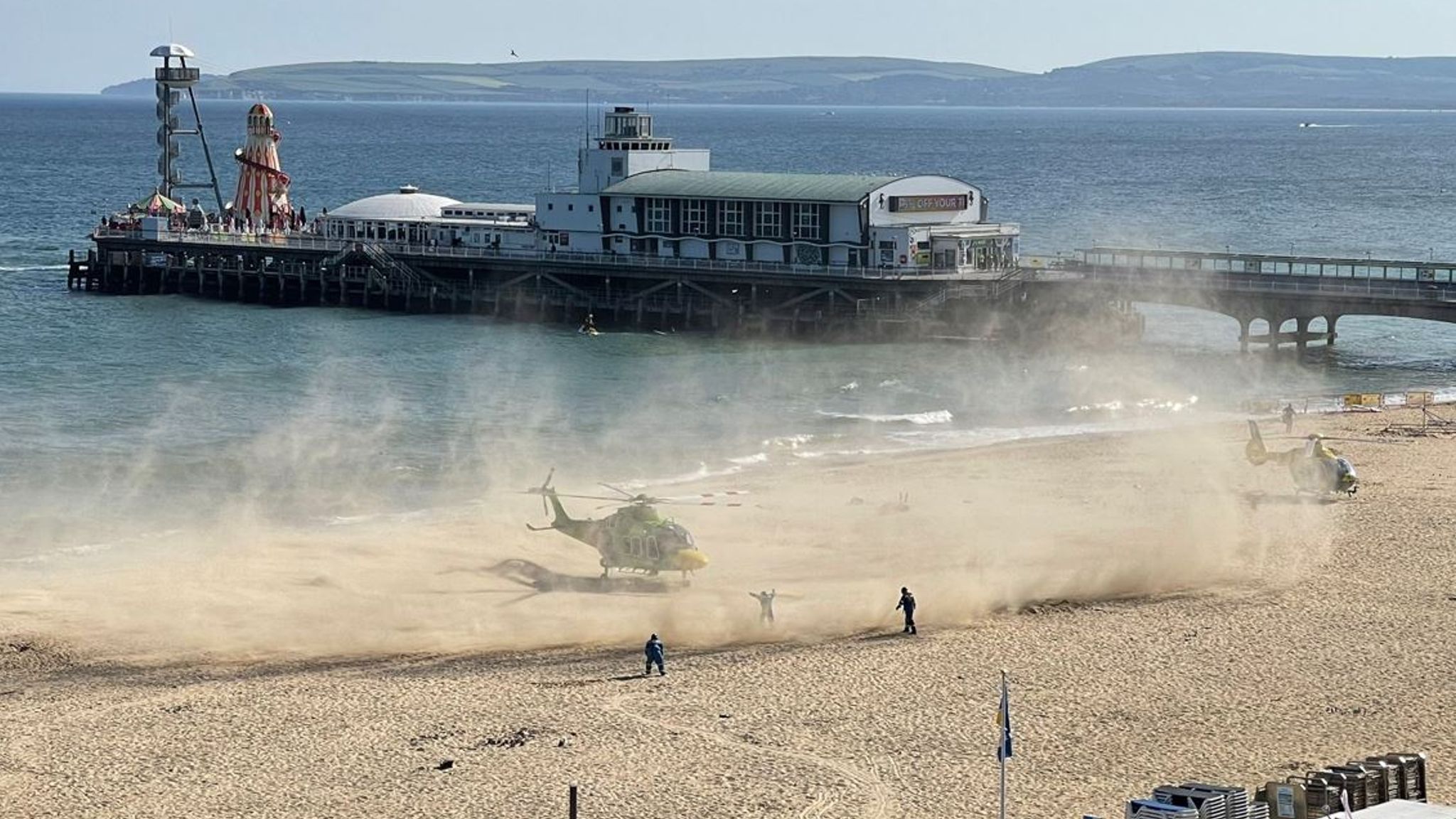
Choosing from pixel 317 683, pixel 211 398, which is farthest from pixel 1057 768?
pixel 211 398

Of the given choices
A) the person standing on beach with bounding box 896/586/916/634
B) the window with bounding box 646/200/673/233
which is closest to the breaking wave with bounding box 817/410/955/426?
the window with bounding box 646/200/673/233

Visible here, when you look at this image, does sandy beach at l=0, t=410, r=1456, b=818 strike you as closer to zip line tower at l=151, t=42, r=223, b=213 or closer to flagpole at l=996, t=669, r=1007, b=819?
flagpole at l=996, t=669, r=1007, b=819

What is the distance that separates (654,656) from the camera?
34.1 meters

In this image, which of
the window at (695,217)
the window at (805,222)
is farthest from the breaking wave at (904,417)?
the window at (695,217)

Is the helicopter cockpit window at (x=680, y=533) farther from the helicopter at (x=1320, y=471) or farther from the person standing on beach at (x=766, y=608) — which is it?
the helicopter at (x=1320, y=471)

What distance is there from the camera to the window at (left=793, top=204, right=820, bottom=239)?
79.7 meters

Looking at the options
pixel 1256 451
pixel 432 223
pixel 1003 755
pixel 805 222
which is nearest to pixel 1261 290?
pixel 805 222

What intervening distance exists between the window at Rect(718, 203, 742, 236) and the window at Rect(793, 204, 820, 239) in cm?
235

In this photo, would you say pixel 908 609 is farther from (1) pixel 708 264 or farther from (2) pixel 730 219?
(2) pixel 730 219

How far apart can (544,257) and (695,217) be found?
22.3 ft

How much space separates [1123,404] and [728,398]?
1235cm

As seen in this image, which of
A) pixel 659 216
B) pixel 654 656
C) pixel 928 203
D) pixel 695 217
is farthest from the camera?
pixel 659 216

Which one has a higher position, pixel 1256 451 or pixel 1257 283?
pixel 1257 283

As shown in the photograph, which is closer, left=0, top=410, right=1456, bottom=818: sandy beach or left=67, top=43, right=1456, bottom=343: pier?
left=0, top=410, right=1456, bottom=818: sandy beach
